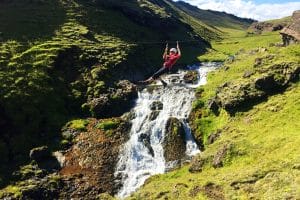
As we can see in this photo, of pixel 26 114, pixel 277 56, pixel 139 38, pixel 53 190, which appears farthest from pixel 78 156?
pixel 139 38

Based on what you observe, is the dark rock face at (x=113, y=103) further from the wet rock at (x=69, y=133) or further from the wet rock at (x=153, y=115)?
the wet rock at (x=153, y=115)

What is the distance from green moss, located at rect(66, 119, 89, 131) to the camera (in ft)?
217

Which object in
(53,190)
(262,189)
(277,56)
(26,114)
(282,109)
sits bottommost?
(53,190)

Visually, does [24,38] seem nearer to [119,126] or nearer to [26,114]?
[26,114]

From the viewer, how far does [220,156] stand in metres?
48.9

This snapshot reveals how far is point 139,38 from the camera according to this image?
351 ft

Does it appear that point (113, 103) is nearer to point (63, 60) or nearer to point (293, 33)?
point (63, 60)

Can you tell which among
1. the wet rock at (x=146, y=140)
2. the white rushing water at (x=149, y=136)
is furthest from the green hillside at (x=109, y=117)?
the wet rock at (x=146, y=140)

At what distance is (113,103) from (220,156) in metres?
26.1

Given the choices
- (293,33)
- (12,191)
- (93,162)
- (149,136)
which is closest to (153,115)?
(149,136)

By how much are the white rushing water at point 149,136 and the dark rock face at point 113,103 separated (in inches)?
60.7

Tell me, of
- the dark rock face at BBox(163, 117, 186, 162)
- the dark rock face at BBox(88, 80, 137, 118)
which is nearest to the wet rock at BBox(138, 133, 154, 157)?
the dark rock face at BBox(163, 117, 186, 162)

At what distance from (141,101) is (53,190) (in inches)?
907

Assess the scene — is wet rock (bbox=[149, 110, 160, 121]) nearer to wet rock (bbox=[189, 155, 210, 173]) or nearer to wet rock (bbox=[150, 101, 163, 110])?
wet rock (bbox=[150, 101, 163, 110])
